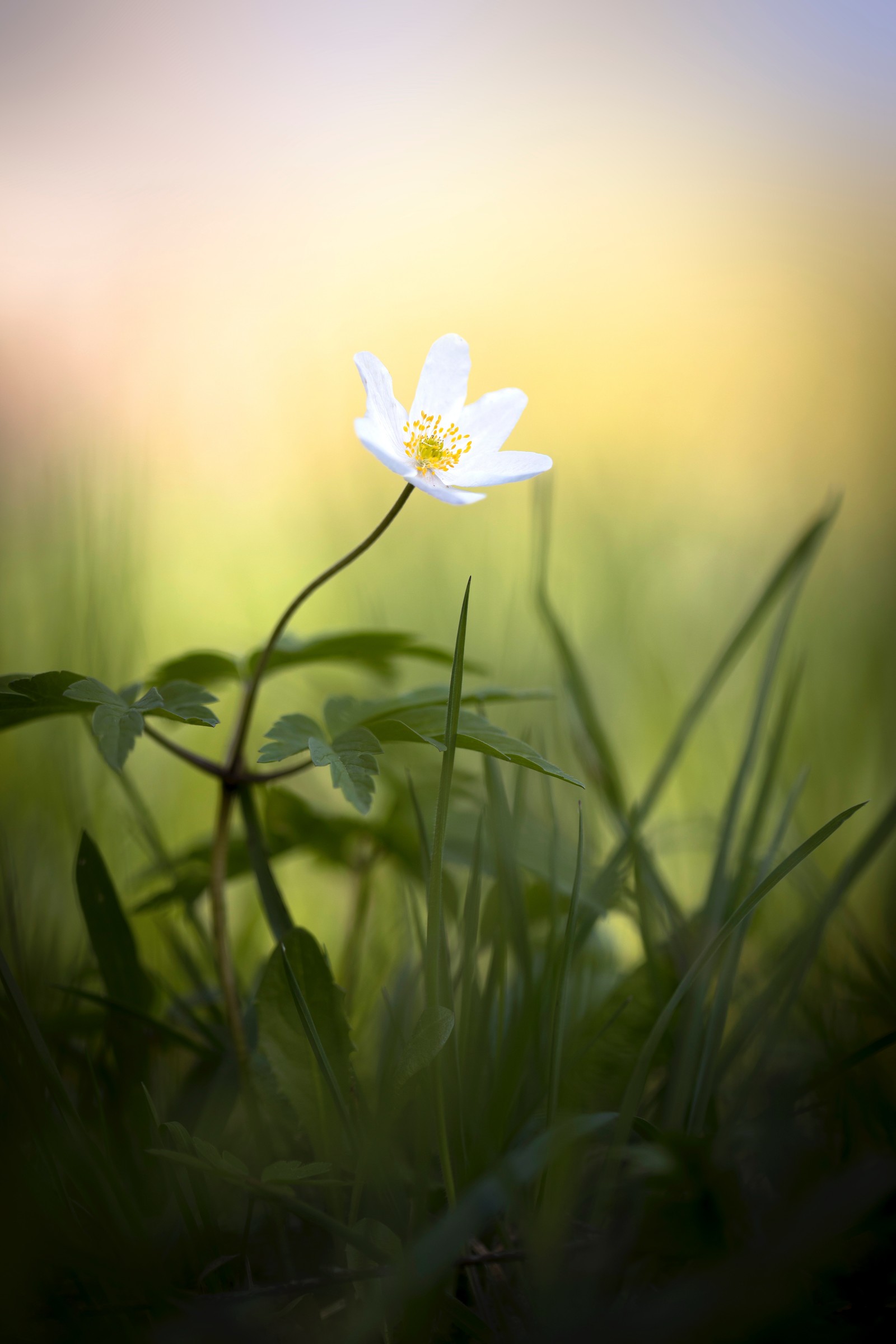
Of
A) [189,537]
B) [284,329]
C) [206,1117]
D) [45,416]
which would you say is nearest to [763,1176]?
[206,1117]

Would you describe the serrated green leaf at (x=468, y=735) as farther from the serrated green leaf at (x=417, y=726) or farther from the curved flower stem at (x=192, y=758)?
the curved flower stem at (x=192, y=758)

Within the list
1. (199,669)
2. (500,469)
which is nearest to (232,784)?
(199,669)

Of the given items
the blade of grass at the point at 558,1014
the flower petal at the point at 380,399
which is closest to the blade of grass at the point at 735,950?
the blade of grass at the point at 558,1014

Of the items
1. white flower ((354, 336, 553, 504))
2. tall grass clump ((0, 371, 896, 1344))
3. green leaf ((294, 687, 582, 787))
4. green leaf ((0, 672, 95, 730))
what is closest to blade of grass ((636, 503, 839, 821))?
tall grass clump ((0, 371, 896, 1344))

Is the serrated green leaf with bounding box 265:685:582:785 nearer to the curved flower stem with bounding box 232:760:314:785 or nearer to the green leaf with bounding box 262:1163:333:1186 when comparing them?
the curved flower stem with bounding box 232:760:314:785

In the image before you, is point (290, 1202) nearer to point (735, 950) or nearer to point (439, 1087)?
point (439, 1087)

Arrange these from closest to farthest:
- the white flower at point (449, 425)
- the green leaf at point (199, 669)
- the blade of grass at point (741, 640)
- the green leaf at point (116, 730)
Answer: the green leaf at point (116, 730)
the white flower at point (449, 425)
the green leaf at point (199, 669)
the blade of grass at point (741, 640)
